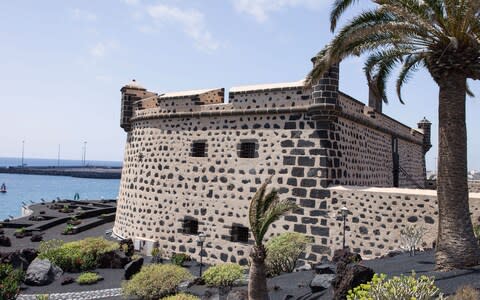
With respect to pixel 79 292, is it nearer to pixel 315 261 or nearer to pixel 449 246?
pixel 315 261

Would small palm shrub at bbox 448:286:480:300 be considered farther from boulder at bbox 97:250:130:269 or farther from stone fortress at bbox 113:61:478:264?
boulder at bbox 97:250:130:269

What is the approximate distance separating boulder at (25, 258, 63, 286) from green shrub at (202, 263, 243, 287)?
719 cm

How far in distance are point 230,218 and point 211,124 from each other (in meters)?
4.26

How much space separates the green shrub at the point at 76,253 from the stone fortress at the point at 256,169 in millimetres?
2272

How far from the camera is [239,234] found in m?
17.3

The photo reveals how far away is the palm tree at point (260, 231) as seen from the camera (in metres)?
9.62

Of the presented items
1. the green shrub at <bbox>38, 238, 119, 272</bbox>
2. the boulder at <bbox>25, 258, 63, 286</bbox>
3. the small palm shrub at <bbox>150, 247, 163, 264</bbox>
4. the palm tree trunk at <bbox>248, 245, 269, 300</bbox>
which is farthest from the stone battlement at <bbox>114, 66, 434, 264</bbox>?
the palm tree trunk at <bbox>248, 245, 269, 300</bbox>

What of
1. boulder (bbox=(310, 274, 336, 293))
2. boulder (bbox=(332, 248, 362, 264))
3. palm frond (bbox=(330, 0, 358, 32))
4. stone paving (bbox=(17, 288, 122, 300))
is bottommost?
stone paving (bbox=(17, 288, 122, 300))

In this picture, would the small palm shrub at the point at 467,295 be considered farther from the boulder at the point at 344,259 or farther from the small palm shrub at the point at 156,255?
the small palm shrub at the point at 156,255

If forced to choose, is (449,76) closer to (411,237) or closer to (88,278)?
(411,237)

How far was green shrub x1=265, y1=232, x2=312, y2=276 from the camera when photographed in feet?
46.2

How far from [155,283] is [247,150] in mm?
6947

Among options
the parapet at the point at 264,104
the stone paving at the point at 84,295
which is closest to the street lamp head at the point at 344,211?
the parapet at the point at 264,104

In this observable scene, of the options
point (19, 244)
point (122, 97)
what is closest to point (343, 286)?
point (122, 97)
